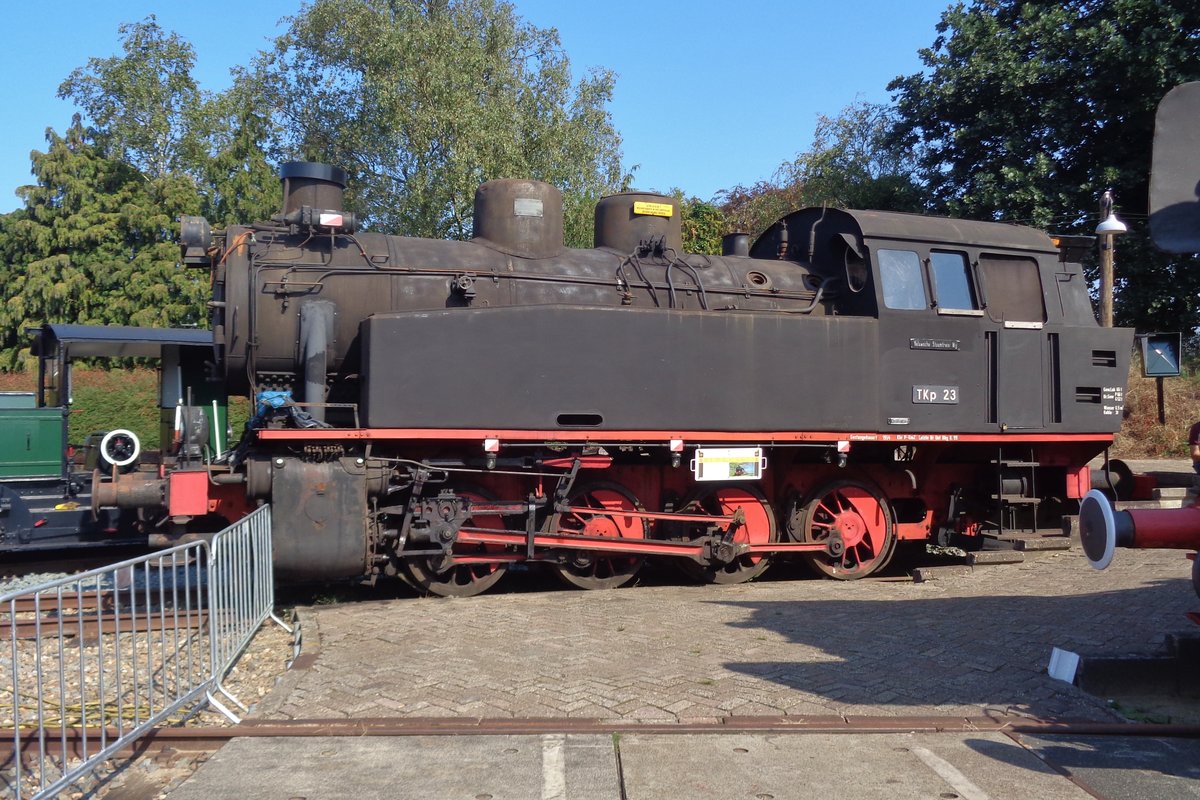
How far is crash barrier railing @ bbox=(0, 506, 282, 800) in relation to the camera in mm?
3865

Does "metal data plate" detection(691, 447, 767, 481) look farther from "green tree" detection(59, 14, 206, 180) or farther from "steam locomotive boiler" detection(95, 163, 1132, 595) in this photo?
"green tree" detection(59, 14, 206, 180)

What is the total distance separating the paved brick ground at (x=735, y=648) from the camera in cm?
487

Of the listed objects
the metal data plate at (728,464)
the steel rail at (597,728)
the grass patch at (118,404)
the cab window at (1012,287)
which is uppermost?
the cab window at (1012,287)

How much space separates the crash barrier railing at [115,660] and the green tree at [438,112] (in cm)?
1384

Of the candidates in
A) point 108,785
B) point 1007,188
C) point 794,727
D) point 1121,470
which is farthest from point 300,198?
point 1007,188

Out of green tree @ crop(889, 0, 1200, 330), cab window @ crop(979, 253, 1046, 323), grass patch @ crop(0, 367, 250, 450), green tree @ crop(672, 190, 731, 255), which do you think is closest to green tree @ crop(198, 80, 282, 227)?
grass patch @ crop(0, 367, 250, 450)

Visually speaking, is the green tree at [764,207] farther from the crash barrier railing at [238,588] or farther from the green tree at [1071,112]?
the crash barrier railing at [238,588]

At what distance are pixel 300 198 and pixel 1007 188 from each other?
14207 millimetres

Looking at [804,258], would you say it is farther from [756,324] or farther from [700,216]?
[700,216]

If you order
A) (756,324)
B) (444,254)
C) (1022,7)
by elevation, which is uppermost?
(1022,7)

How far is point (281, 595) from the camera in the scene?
27.1 ft

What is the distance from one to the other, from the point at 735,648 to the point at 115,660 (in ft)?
12.3

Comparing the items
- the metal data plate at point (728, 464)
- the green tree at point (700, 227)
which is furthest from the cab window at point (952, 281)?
the green tree at point (700, 227)

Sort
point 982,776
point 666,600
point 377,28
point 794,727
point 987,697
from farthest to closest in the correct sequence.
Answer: point 377,28
point 666,600
point 987,697
point 794,727
point 982,776
